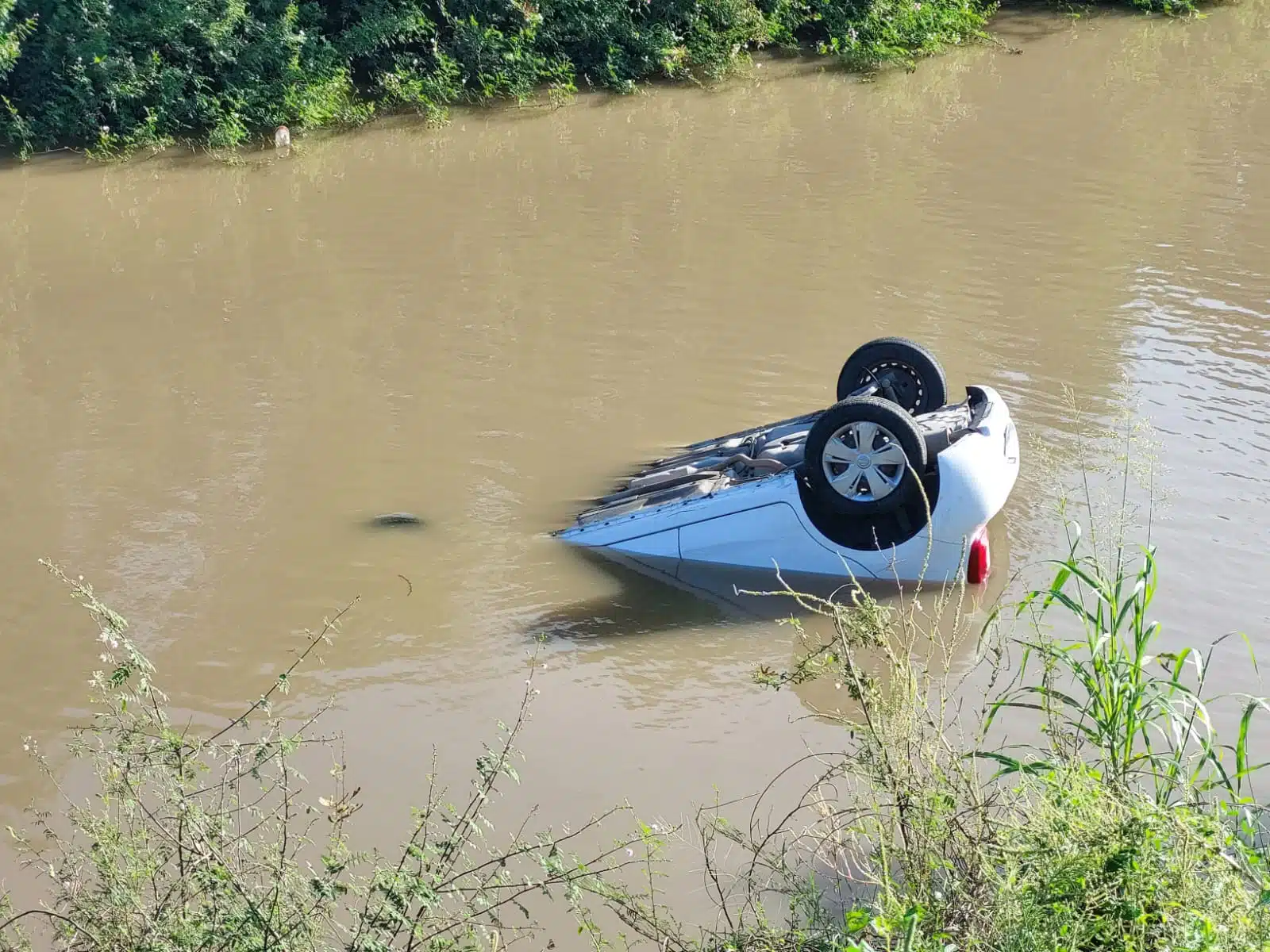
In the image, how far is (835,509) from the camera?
7.59 metres

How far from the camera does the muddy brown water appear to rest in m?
7.27

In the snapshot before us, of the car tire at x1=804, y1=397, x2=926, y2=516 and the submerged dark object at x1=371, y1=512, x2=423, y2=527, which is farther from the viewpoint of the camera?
the submerged dark object at x1=371, y1=512, x2=423, y2=527

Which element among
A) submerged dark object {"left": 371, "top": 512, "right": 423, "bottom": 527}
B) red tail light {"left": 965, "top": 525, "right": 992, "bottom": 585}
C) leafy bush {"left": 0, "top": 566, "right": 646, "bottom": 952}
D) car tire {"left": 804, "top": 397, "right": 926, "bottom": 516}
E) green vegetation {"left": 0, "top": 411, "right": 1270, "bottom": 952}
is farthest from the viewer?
submerged dark object {"left": 371, "top": 512, "right": 423, "bottom": 527}

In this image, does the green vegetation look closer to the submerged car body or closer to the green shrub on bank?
the submerged car body

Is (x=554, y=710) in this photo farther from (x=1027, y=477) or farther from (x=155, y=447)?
(x=155, y=447)

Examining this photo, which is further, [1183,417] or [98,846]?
[1183,417]

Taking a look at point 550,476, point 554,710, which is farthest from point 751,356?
point 554,710

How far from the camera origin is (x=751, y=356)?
432 inches

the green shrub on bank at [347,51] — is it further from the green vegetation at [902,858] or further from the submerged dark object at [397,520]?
the green vegetation at [902,858]

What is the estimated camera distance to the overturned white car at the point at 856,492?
7.42m

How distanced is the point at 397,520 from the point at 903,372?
3.29 meters

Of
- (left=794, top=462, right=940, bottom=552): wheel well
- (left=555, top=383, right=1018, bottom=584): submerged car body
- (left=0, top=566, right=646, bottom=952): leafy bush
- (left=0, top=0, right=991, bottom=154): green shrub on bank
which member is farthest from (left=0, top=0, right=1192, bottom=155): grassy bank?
(left=0, top=566, right=646, bottom=952): leafy bush

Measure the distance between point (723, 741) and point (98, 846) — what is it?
3.16m

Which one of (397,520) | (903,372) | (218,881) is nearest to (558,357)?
(397,520)
